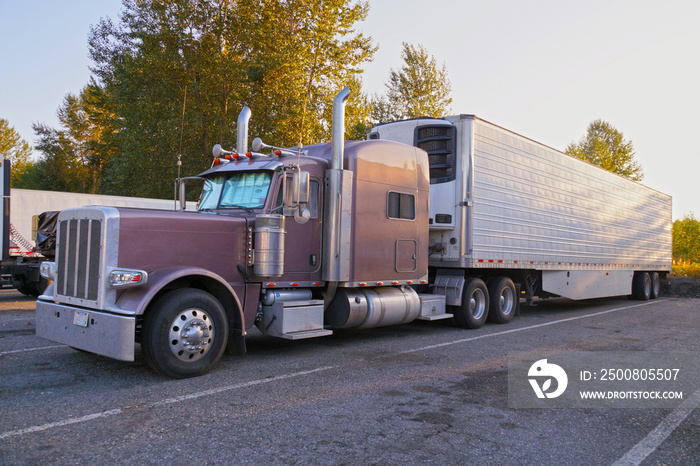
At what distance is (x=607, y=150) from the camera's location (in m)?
54.2

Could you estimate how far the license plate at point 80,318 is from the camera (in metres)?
5.82

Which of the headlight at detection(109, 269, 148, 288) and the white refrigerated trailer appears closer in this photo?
the headlight at detection(109, 269, 148, 288)

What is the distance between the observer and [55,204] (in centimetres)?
1536

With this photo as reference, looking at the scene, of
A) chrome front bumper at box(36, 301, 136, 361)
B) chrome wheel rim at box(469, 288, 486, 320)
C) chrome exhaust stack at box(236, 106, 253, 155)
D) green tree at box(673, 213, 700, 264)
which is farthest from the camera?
green tree at box(673, 213, 700, 264)

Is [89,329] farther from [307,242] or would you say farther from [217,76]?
[217,76]

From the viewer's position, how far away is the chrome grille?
5.84 meters

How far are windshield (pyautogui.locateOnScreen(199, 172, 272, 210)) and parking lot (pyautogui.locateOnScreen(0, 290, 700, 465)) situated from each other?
210cm

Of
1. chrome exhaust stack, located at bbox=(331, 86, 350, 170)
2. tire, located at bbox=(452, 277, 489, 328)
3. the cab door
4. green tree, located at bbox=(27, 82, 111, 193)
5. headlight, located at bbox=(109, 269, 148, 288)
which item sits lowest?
tire, located at bbox=(452, 277, 489, 328)

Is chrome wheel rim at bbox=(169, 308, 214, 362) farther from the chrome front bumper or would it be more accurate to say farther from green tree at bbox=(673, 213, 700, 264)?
green tree at bbox=(673, 213, 700, 264)

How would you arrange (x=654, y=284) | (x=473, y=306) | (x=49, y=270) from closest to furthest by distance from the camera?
(x=49, y=270) → (x=473, y=306) → (x=654, y=284)

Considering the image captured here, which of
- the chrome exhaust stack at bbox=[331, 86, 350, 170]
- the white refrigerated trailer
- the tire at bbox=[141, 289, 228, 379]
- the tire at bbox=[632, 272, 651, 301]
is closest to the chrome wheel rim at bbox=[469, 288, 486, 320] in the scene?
the white refrigerated trailer

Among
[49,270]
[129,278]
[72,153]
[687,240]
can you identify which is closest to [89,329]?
[129,278]

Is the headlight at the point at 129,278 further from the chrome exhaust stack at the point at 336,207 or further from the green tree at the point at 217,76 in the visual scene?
the green tree at the point at 217,76

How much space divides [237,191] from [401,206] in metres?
2.81
